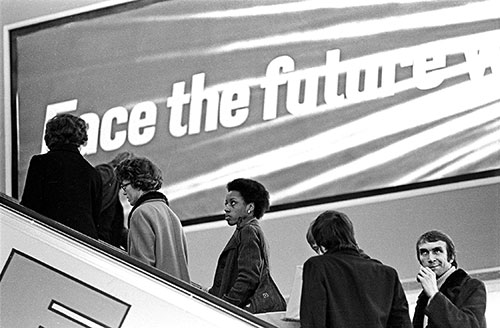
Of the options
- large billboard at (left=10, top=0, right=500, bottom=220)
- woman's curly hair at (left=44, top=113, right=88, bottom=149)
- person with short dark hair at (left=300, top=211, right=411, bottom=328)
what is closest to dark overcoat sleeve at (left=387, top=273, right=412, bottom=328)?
person with short dark hair at (left=300, top=211, right=411, bottom=328)

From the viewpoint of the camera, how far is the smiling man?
4.46 metres

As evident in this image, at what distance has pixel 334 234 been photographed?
440cm

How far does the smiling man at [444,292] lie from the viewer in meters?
4.46

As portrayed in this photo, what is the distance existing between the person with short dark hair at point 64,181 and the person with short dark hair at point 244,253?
0.63 meters

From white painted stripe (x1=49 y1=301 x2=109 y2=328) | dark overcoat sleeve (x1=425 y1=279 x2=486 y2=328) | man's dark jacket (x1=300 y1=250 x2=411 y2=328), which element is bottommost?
white painted stripe (x1=49 y1=301 x2=109 y2=328)

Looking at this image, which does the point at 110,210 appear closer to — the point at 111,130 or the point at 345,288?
the point at 345,288

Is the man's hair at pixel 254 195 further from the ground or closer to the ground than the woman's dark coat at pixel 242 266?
further from the ground

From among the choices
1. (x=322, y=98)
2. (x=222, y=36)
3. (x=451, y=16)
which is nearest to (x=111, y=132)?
(x=222, y=36)

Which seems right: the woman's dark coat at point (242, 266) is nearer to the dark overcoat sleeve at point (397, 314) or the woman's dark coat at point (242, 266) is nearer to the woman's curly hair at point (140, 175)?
the woman's curly hair at point (140, 175)

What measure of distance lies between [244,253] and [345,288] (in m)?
0.72

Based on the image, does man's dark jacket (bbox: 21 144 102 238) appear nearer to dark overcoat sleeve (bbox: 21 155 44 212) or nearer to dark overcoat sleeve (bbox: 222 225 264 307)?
dark overcoat sleeve (bbox: 21 155 44 212)

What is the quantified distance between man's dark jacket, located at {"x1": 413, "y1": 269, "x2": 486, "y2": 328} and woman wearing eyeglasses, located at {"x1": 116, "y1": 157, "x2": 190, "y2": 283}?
3.69 feet

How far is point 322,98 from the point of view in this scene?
26.8 ft

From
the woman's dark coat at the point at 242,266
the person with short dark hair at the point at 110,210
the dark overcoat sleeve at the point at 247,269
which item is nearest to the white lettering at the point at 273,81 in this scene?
the person with short dark hair at the point at 110,210
